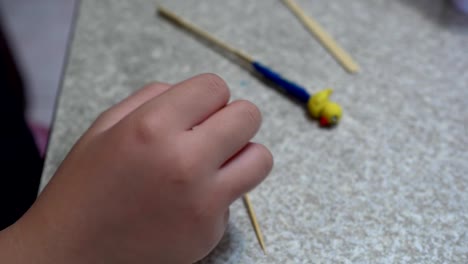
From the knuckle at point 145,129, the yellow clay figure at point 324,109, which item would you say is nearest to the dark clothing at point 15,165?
the knuckle at point 145,129

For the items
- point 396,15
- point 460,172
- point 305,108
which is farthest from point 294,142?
point 396,15

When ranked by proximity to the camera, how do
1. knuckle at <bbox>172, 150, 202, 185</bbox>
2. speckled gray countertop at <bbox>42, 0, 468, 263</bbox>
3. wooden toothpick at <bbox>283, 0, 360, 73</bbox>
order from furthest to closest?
wooden toothpick at <bbox>283, 0, 360, 73</bbox>, speckled gray countertop at <bbox>42, 0, 468, 263</bbox>, knuckle at <bbox>172, 150, 202, 185</bbox>

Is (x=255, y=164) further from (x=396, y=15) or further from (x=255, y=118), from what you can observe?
(x=396, y=15)

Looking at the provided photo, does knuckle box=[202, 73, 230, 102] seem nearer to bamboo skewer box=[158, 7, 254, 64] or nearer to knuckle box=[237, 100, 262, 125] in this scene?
knuckle box=[237, 100, 262, 125]

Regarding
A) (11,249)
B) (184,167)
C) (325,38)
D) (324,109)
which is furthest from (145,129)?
(325,38)

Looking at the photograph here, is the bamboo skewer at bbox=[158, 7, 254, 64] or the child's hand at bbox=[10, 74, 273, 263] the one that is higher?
the child's hand at bbox=[10, 74, 273, 263]

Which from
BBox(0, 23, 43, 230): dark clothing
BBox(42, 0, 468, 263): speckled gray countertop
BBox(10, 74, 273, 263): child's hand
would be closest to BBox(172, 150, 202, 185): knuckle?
BBox(10, 74, 273, 263): child's hand
